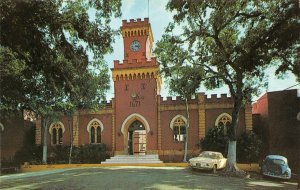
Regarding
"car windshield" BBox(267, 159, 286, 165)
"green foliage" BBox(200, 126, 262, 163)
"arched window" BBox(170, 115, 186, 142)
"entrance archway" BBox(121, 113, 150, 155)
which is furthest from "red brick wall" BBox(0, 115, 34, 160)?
"car windshield" BBox(267, 159, 286, 165)

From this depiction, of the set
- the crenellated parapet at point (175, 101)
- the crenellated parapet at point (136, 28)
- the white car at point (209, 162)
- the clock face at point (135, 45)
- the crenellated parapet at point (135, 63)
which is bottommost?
the white car at point (209, 162)

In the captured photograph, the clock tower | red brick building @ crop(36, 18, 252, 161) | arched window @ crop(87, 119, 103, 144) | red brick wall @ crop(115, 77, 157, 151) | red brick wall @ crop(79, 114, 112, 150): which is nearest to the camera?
red brick building @ crop(36, 18, 252, 161)

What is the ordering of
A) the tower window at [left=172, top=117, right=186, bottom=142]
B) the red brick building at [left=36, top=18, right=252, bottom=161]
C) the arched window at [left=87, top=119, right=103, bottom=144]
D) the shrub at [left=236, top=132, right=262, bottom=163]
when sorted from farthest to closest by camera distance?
the arched window at [left=87, top=119, right=103, bottom=144] → the tower window at [left=172, top=117, right=186, bottom=142] → the red brick building at [left=36, top=18, right=252, bottom=161] → the shrub at [left=236, top=132, right=262, bottom=163]

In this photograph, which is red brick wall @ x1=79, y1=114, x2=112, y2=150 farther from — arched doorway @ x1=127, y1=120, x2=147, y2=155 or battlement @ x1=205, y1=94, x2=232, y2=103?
battlement @ x1=205, y1=94, x2=232, y2=103

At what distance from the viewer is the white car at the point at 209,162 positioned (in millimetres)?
21516

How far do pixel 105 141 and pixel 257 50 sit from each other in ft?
55.0

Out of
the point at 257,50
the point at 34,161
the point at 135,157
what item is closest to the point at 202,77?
the point at 257,50

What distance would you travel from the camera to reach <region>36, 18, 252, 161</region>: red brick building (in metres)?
31.5

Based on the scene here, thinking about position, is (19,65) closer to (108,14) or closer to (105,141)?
(108,14)

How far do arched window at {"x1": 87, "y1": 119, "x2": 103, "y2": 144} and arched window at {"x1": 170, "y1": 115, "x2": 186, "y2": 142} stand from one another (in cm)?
589

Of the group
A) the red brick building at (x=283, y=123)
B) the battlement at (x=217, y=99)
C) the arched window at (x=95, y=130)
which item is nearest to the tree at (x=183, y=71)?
the red brick building at (x=283, y=123)

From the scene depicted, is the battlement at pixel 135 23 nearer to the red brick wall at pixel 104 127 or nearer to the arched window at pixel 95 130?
the red brick wall at pixel 104 127

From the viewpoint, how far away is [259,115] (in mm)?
30375

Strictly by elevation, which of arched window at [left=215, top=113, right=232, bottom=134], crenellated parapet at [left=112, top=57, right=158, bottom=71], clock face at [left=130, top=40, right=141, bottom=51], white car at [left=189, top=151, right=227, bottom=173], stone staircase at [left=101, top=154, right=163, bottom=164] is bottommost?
stone staircase at [left=101, top=154, right=163, bottom=164]
